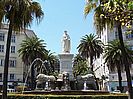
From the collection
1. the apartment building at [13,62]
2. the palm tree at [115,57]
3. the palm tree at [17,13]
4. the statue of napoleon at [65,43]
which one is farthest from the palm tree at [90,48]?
the palm tree at [17,13]

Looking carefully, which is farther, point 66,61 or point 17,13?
point 66,61

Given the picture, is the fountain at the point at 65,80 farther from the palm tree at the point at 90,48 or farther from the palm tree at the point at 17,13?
the palm tree at the point at 90,48

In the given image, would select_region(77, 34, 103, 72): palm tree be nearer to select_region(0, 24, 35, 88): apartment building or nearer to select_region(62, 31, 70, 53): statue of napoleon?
select_region(0, 24, 35, 88): apartment building

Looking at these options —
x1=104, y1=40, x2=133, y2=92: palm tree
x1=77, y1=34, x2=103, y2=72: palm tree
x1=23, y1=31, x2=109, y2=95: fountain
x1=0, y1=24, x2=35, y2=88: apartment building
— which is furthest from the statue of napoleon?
x1=0, y1=24, x2=35, y2=88: apartment building

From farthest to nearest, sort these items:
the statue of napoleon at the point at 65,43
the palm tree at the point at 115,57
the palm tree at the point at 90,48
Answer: the palm tree at the point at 90,48
the palm tree at the point at 115,57
the statue of napoleon at the point at 65,43

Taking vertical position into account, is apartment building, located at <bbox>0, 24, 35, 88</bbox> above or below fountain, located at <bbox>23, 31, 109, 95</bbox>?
above

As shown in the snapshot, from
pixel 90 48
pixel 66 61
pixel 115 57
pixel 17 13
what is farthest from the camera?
pixel 90 48

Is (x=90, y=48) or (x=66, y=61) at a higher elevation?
(x=90, y=48)

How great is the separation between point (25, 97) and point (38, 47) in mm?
39970

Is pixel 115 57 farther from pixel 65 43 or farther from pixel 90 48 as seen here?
pixel 65 43

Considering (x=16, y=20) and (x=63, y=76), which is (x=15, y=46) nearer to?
(x=63, y=76)

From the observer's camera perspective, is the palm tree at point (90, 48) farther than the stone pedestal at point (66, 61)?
Yes

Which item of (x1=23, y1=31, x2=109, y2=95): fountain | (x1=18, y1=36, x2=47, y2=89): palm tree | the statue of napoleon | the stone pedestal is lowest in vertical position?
(x1=23, y1=31, x2=109, y2=95): fountain

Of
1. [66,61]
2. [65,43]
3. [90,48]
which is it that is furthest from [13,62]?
[66,61]
